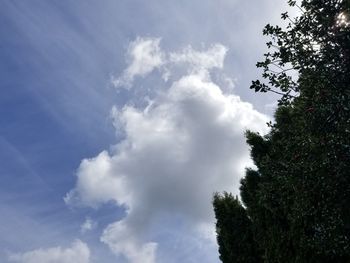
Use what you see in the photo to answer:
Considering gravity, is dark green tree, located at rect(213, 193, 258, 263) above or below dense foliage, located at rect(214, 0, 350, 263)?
above

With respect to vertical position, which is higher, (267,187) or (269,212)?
(269,212)

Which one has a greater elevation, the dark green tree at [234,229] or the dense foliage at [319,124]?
the dark green tree at [234,229]

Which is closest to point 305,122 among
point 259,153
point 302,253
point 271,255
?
point 302,253

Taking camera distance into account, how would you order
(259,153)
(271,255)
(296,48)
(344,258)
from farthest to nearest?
(259,153) → (271,255) → (344,258) → (296,48)

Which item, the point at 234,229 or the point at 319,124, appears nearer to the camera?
the point at 319,124

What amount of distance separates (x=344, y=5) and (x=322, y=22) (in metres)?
1.25

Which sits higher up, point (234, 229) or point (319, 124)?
point (234, 229)

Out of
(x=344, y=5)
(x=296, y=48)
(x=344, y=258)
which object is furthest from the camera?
(x=344, y=258)

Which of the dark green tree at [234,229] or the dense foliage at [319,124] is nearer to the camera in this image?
the dense foliage at [319,124]

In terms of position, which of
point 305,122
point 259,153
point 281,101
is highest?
point 259,153

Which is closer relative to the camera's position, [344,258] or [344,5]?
[344,5]

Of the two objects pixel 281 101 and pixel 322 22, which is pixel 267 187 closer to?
pixel 281 101

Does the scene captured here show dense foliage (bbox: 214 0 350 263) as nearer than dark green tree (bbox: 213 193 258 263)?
Yes

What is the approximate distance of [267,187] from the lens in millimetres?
16109
